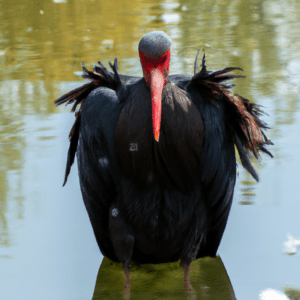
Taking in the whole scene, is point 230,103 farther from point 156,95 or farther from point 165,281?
point 165,281

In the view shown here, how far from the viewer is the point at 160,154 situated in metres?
2.62

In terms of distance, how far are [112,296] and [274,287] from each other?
0.86 meters

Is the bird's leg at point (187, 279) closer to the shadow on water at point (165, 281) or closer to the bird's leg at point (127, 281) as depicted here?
the shadow on water at point (165, 281)

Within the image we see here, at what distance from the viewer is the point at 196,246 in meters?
2.86

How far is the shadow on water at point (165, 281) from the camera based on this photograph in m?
2.73

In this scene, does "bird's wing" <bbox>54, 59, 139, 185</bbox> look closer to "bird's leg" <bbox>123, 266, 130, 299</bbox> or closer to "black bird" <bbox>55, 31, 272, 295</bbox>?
"black bird" <bbox>55, 31, 272, 295</bbox>

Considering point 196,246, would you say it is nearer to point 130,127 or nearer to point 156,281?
point 156,281

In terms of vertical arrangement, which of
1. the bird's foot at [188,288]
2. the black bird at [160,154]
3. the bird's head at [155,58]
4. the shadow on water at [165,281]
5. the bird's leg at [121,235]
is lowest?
the shadow on water at [165,281]

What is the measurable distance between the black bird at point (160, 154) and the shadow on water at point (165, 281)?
81mm

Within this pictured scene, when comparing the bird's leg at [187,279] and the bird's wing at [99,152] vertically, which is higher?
the bird's wing at [99,152]

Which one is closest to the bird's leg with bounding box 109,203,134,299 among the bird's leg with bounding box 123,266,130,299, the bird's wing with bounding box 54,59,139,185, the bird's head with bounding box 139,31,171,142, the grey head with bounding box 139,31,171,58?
the bird's leg with bounding box 123,266,130,299

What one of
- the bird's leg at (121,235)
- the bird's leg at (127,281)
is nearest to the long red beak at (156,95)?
the bird's leg at (121,235)

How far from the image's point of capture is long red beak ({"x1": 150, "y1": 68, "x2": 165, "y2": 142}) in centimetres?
241

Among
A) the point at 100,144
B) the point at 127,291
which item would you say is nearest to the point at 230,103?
the point at 100,144
